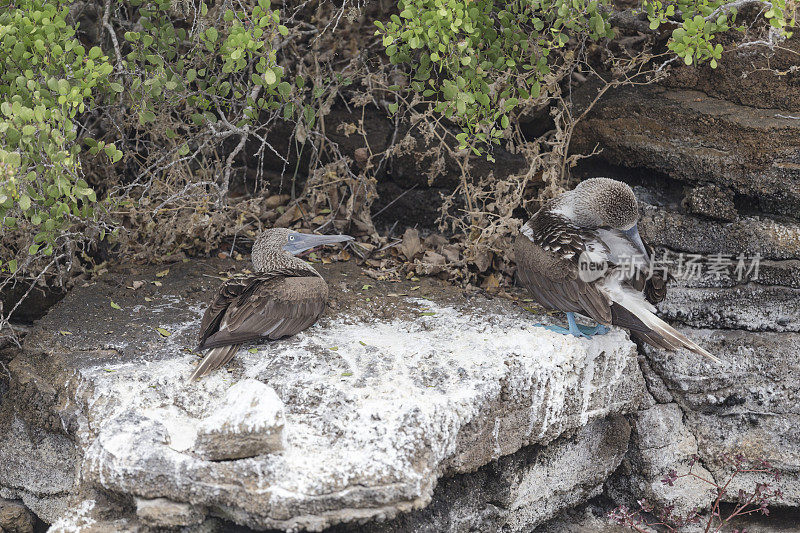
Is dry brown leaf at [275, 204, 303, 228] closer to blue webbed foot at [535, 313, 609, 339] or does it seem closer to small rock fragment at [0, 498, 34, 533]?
blue webbed foot at [535, 313, 609, 339]

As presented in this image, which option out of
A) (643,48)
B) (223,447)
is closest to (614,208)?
(643,48)

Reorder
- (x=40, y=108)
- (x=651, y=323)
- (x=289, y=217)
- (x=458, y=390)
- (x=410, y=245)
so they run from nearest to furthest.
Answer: (x=40, y=108)
(x=458, y=390)
(x=651, y=323)
(x=410, y=245)
(x=289, y=217)

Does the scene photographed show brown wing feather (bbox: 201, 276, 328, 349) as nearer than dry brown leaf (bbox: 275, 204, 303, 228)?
Yes

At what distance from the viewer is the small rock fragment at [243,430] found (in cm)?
320

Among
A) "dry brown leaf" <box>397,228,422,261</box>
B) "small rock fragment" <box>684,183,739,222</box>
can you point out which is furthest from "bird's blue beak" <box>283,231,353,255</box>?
"small rock fragment" <box>684,183,739,222</box>

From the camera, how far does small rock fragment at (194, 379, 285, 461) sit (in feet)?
10.5

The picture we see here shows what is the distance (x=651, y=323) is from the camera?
13.3 ft

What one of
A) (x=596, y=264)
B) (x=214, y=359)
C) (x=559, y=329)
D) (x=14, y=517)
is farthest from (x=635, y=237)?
(x=14, y=517)

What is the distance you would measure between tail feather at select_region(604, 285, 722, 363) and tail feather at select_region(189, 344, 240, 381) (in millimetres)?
1958

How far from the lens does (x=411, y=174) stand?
5.68 meters

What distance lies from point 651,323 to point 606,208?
2.41 ft

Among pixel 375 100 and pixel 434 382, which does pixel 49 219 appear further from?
pixel 375 100

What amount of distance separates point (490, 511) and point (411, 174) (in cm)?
251
